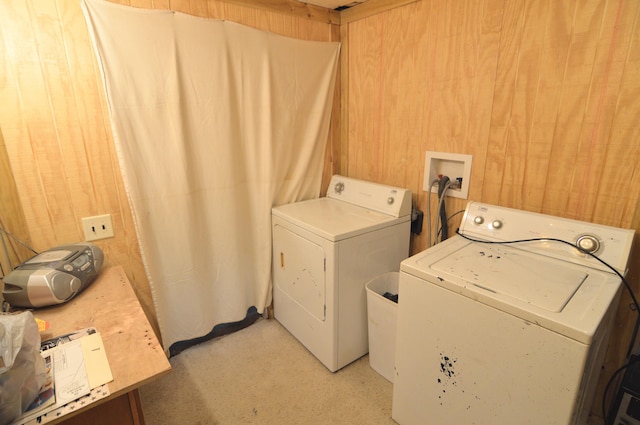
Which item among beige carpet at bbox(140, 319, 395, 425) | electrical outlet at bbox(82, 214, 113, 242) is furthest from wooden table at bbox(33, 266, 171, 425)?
beige carpet at bbox(140, 319, 395, 425)

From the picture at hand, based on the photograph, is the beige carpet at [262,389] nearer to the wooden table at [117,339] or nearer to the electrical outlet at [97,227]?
the wooden table at [117,339]

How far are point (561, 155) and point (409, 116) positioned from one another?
0.85 m

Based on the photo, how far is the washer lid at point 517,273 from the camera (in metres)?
1.11

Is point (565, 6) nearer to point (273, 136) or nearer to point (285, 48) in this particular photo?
point (285, 48)

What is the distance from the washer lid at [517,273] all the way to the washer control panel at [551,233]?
65 mm

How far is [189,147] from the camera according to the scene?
6.11 feet

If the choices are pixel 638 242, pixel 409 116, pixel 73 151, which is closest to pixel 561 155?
pixel 638 242

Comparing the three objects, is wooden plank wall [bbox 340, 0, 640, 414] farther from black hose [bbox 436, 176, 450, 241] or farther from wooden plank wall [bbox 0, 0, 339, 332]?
wooden plank wall [bbox 0, 0, 339, 332]

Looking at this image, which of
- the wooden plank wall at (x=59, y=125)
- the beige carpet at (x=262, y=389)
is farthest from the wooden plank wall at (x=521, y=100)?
the wooden plank wall at (x=59, y=125)

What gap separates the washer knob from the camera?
1289 mm

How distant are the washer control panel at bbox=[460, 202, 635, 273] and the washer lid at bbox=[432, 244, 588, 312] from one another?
6 centimetres

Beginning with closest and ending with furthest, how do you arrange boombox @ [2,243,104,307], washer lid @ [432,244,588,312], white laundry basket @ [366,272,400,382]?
washer lid @ [432,244,588,312] < boombox @ [2,243,104,307] < white laundry basket @ [366,272,400,382]

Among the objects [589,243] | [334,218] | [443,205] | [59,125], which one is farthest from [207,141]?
[589,243]

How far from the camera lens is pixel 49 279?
4.08ft
